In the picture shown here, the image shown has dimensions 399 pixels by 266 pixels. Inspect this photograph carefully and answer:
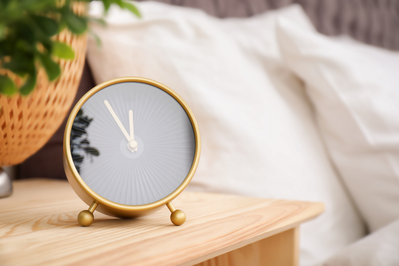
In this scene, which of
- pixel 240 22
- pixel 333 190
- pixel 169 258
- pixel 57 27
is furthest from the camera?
pixel 240 22

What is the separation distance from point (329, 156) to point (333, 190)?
11cm

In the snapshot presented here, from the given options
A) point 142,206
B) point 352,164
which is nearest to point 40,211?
point 142,206

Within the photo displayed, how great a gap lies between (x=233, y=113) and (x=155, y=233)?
0.44 meters

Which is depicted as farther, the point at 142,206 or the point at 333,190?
the point at 333,190

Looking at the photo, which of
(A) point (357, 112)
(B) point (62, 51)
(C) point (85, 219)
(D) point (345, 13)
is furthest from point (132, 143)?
(D) point (345, 13)

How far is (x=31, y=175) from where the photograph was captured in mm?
959

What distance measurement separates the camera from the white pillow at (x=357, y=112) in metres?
0.79

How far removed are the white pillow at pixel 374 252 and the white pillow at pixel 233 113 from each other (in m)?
0.14

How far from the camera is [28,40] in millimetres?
180

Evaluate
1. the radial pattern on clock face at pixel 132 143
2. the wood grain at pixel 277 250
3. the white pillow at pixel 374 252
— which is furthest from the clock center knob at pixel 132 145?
the white pillow at pixel 374 252

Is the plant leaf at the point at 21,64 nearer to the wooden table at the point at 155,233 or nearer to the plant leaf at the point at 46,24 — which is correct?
the plant leaf at the point at 46,24

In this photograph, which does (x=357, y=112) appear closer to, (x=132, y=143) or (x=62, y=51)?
(x=132, y=143)

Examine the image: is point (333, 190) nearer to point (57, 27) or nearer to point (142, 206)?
point (142, 206)

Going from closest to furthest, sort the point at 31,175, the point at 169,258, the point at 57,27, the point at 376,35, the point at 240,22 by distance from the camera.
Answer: the point at 57,27, the point at 169,258, the point at 31,175, the point at 240,22, the point at 376,35
